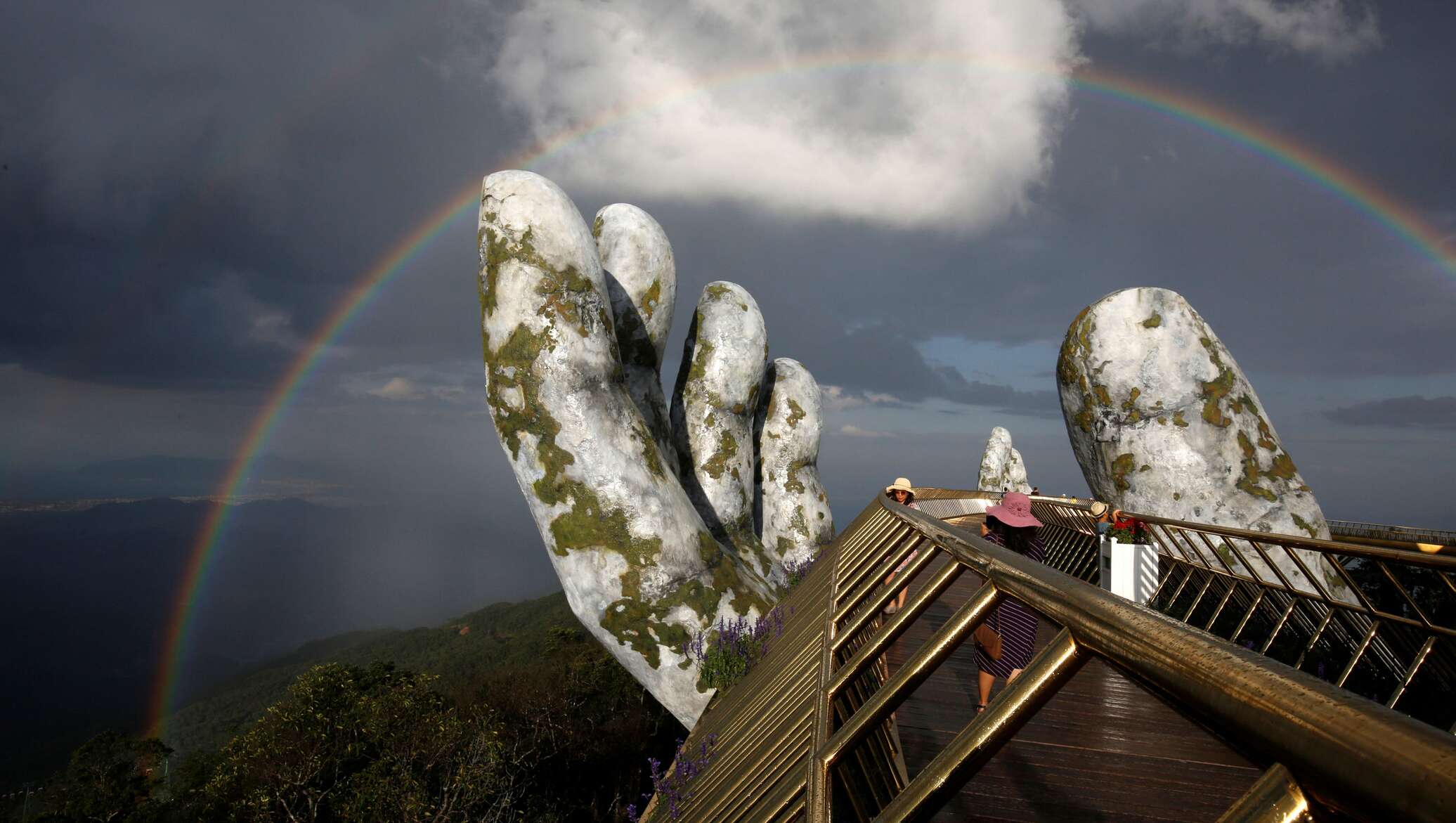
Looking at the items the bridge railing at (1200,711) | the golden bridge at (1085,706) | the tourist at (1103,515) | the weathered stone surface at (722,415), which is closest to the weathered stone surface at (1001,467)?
the weathered stone surface at (722,415)

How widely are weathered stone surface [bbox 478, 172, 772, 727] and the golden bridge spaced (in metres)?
1.73

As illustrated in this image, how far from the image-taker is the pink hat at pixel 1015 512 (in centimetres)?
520

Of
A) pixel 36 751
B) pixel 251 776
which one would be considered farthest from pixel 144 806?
pixel 36 751

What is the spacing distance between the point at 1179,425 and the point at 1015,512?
6.08 m

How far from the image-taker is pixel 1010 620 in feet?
Answer: 16.0

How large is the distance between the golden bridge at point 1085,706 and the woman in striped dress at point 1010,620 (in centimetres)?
36

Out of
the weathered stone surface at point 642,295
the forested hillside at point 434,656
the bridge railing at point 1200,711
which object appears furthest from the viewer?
the forested hillside at point 434,656

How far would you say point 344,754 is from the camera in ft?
40.8

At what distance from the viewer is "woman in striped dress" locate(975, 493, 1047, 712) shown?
473cm

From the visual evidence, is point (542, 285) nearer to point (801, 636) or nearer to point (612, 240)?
point (612, 240)

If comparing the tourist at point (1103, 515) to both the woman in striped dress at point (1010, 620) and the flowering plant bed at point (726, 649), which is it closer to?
the woman in striped dress at point (1010, 620)

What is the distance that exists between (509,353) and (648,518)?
3.06m

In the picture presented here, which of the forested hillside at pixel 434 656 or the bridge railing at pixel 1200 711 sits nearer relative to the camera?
the bridge railing at pixel 1200 711

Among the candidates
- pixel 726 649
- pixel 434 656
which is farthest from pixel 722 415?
pixel 434 656
